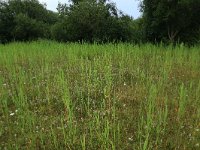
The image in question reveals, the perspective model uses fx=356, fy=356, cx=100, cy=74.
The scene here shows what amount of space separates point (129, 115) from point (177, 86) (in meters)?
2.14

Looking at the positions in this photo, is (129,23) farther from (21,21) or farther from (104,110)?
(104,110)

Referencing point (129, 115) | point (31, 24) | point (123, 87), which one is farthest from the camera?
point (31, 24)

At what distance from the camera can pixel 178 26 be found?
19.8 m

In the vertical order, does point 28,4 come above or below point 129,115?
above

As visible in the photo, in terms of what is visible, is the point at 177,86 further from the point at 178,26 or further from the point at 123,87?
the point at 178,26

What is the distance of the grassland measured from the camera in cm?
493

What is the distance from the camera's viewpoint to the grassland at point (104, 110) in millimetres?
4926

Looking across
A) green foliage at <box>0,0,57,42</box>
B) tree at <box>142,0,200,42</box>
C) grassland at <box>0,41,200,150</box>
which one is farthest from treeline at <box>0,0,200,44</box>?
grassland at <box>0,41,200,150</box>

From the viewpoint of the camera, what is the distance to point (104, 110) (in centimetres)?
590

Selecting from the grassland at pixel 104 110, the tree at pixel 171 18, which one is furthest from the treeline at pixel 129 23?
the grassland at pixel 104 110

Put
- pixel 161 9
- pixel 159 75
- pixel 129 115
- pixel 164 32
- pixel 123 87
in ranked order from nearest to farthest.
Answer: pixel 129 115
pixel 123 87
pixel 159 75
pixel 161 9
pixel 164 32

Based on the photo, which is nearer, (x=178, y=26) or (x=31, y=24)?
(x=178, y=26)

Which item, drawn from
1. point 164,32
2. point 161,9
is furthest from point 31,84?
point 164,32

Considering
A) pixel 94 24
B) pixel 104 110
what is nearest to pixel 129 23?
pixel 94 24
